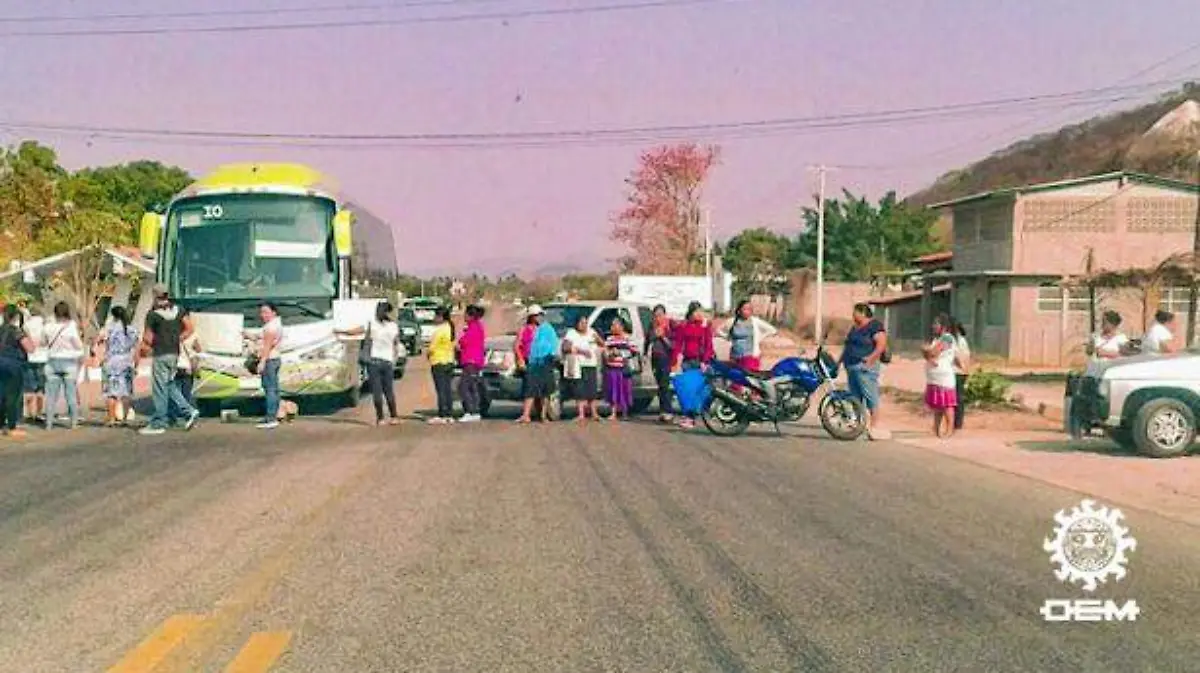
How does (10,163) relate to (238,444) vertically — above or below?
above

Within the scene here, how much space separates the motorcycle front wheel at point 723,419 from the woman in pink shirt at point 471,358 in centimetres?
379

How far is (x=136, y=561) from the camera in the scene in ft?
27.9

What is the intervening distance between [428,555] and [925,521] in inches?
155

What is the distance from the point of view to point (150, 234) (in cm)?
2020

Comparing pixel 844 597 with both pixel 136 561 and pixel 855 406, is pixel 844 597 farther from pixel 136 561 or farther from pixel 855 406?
pixel 855 406

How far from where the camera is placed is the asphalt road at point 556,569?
6.21 m

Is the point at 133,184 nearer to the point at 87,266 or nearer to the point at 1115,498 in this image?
the point at 87,266

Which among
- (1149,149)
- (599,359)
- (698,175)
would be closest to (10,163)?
(698,175)

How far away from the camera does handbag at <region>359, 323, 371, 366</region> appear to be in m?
19.2

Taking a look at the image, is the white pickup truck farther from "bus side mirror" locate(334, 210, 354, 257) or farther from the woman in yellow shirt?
"bus side mirror" locate(334, 210, 354, 257)

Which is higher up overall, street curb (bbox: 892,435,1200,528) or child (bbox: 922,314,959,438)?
child (bbox: 922,314,959,438)

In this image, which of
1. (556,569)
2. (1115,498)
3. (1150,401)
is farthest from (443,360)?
(556,569)

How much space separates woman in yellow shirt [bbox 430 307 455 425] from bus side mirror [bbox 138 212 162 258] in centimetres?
482

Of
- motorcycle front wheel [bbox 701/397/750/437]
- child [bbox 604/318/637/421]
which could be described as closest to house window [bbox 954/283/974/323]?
child [bbox 604/318/637/421]
